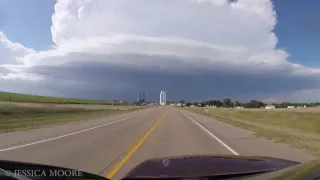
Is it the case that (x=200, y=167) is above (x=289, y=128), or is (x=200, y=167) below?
above

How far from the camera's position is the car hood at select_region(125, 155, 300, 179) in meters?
Answer: 5.70

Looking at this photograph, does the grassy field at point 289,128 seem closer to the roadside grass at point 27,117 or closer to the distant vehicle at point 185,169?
the distant vehicle at point 185,169

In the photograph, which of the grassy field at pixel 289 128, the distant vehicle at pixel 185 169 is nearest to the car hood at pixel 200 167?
the distant vehicle at pixel 185 169

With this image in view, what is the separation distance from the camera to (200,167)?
6.07 metres

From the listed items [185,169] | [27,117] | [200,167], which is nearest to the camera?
[185,169]

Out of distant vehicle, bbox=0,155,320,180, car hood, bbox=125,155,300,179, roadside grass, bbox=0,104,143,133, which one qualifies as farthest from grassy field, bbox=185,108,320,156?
roadside grass, bbox=0,104,143,133

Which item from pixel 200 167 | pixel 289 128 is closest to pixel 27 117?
pixel 289 128

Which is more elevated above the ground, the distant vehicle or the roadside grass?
the distant vehicle

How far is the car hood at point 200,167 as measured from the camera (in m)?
5.70

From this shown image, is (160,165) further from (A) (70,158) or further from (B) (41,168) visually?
(A) (70,158)

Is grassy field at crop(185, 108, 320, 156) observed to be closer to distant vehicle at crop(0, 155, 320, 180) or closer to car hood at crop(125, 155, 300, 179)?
car hood at crop(125, 155, 300, 179)

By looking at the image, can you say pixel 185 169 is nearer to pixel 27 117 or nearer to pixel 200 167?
pixel 200 167

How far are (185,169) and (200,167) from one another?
294mm

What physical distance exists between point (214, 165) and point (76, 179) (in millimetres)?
2649
